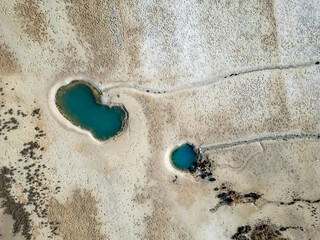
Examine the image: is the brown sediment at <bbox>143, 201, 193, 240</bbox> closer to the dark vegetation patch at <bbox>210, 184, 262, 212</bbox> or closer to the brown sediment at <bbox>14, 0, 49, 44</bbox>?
the dark vegetation patch at <bbox>210, 184, 262, 212</bbox>

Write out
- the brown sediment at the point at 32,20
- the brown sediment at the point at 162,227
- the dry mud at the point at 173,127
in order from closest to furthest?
the brown sediment at the point at 32,20, the dry mud at the point at 173,127, the brown sediment at the point at 162,227

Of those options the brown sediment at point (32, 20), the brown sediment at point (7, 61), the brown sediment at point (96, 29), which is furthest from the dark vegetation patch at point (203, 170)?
the brown sediment at point (7, 61)

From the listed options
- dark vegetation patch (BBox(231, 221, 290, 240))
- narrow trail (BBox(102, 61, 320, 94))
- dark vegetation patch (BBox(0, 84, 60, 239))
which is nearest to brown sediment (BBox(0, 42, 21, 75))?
dark vegetation patch (BBox(0, 84, 60, 239))

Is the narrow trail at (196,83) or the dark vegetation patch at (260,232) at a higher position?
the narrow trail at (196,83)

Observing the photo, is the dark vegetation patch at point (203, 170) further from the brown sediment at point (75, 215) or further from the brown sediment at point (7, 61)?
the brown sediment at point (7, 61)

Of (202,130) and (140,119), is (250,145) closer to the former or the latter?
(202,130)
